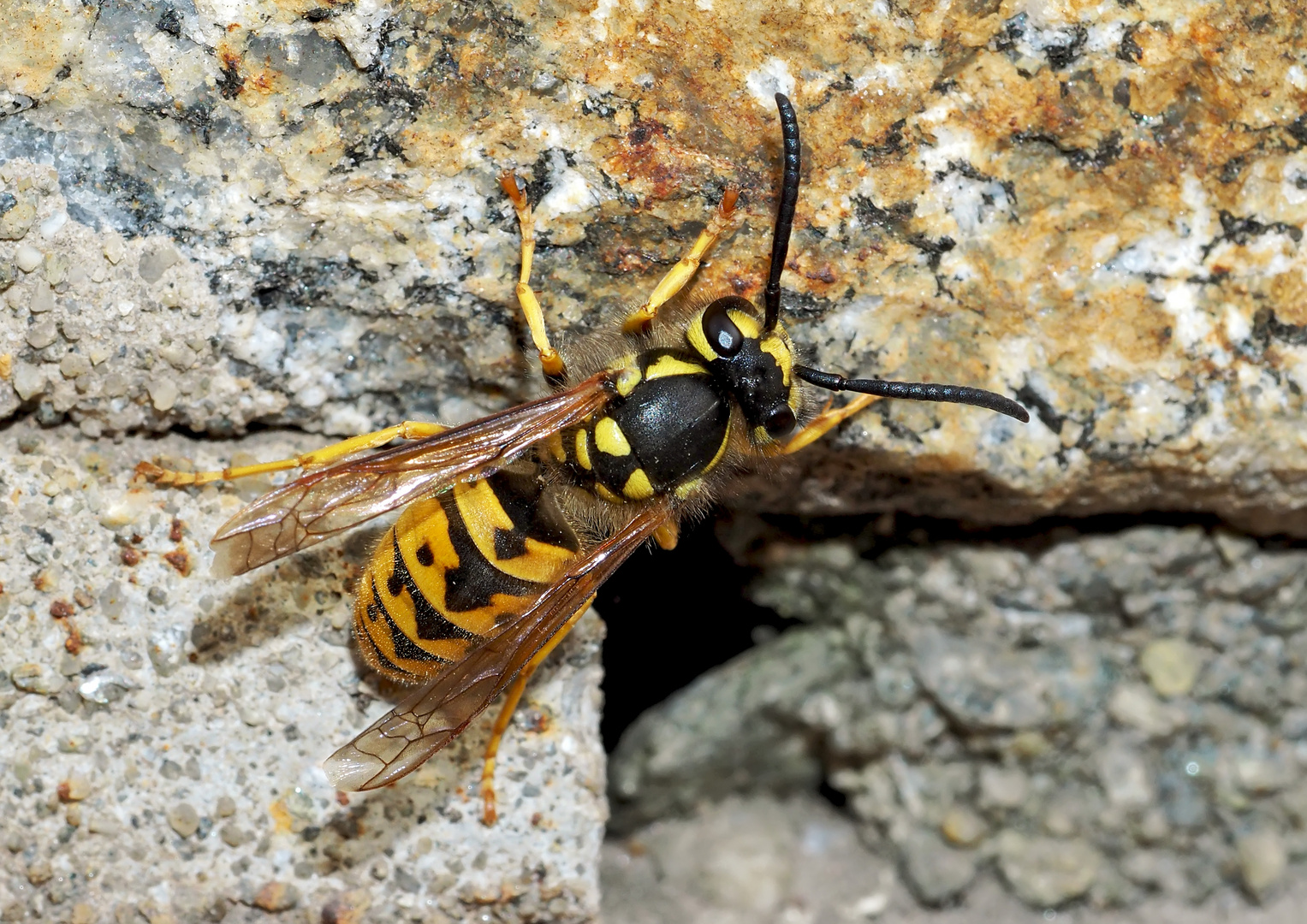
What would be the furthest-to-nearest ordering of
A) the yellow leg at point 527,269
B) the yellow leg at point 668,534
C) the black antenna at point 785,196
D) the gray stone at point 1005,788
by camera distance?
1. the gray stone at point 1005,788
2. the yellow leg at point 668,534
3. the yellow leg at point 527,269
4. the black antenna at point 785,196

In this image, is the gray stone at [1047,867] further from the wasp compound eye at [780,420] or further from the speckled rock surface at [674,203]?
the wasp compound eye at [780,420]

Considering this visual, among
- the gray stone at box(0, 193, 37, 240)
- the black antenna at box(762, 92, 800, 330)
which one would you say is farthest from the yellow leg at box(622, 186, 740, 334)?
the gray stone at box(0, 193, 37, 240)

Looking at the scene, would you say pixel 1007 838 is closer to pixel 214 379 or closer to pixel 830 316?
pixel 830 316

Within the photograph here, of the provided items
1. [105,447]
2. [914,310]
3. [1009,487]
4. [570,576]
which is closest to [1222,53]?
[914,310]

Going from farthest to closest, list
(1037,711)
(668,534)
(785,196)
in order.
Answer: (1037,711)
(668,534)
(785,196)

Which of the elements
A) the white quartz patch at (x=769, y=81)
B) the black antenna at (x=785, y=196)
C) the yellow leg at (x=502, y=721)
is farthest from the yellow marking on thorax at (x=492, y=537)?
the white quartz patch at (x=769, y=81)

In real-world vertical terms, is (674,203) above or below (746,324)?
above

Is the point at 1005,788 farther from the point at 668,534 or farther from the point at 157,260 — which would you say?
the point at 157,260

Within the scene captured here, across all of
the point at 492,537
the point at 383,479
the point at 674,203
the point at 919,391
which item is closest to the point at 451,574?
the point at 492,537
